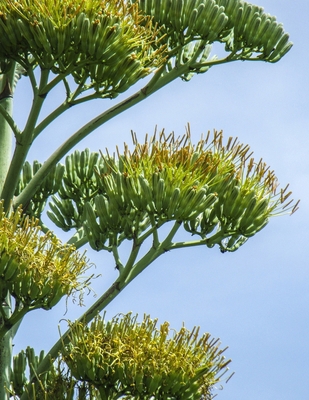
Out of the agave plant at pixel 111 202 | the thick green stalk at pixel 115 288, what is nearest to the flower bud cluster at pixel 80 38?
the agave plant at pixel 111 202

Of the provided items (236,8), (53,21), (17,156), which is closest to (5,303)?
(17,156)

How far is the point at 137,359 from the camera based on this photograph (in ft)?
17.3

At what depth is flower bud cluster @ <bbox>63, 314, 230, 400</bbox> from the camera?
17.3ft

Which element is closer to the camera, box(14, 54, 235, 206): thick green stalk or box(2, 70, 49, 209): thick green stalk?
box(2, 70, 49, 209): thick green stalk

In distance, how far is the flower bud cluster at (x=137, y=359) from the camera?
17.3 ft

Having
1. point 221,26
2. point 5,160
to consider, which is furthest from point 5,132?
point 221,26

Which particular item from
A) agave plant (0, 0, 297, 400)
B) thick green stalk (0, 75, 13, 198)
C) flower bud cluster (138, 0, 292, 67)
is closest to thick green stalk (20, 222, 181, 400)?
Answer: agave plant (0, 0, 297, 400)

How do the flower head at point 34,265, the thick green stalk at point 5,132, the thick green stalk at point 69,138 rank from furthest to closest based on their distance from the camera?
1. the thick green stalk at point 5,132
2. the thick green stalk at point 69,138
3. the flower head at point 34,265

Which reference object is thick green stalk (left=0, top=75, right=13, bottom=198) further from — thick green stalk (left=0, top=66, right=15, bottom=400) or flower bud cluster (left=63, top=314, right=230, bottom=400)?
flower bud cluster (left=63, top=314, right=230, bottom=400)

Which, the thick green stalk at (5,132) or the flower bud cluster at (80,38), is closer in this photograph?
the flower bud cluster at (80,38)

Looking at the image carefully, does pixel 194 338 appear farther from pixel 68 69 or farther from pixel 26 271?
pixel 68 69

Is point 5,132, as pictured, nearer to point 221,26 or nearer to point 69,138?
point 69,138

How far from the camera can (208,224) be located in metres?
5.69

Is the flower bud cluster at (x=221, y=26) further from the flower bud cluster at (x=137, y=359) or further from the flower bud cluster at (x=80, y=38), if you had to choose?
the flower bud cluster at (x=137, y=359)
